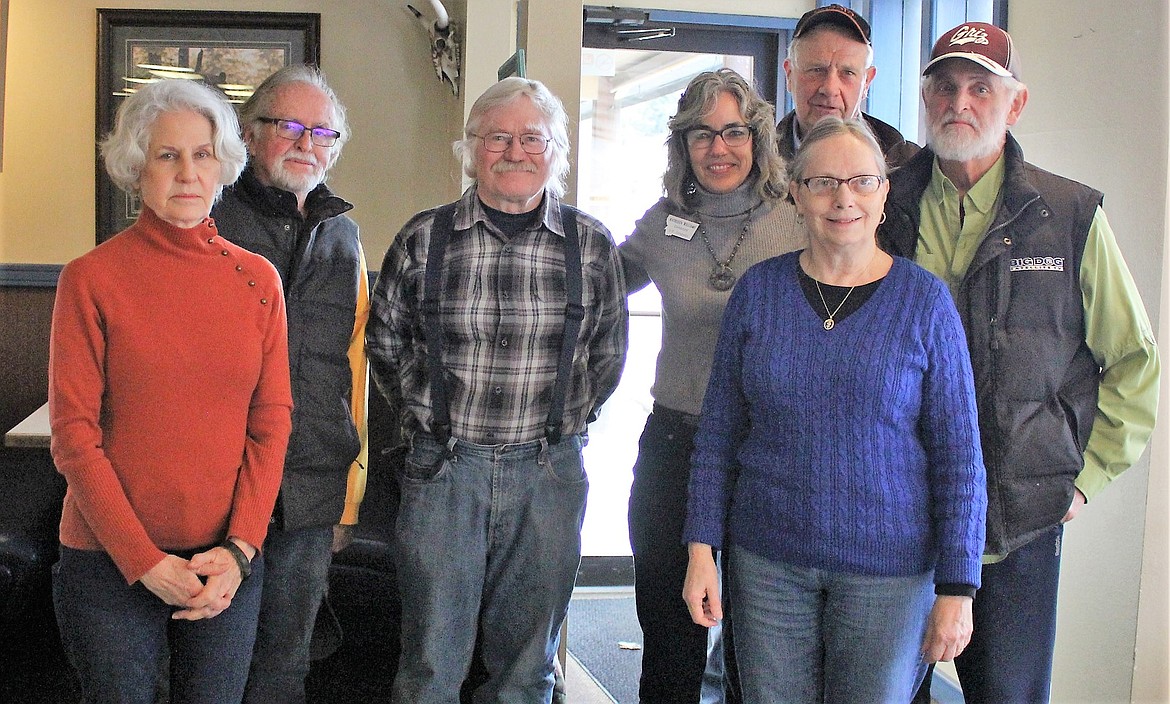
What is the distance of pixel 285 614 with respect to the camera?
5.85 feet

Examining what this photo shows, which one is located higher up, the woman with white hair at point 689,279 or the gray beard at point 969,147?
the gray beard at point 969,147

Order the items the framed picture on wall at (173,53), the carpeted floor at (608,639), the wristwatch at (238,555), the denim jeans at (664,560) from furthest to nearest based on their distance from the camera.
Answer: the framed picture on wall at (173,53) → the carpeted floor at (608,639) → the denim jeans at (664,560) → the wristwatch at (238,555)

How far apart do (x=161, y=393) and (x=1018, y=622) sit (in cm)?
151

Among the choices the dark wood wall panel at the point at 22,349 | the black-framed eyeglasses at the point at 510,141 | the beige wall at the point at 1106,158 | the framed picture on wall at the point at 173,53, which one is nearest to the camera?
the black-framed eyeglasses at the point at 510,141

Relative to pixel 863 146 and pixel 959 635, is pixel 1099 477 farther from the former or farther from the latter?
pixel 863 146

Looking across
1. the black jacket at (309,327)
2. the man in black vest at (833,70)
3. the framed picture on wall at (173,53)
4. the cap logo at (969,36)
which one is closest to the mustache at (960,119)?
the cap logo at (969,36)

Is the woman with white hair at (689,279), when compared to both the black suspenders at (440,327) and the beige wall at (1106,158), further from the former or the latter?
the beige wall at (1106,158)

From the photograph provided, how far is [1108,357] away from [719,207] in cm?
77

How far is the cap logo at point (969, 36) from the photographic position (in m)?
1.87

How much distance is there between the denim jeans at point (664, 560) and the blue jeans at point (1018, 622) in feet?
1.76

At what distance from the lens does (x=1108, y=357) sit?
1804 mm

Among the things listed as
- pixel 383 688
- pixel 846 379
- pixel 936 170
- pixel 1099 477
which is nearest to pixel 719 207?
pixel 936 170

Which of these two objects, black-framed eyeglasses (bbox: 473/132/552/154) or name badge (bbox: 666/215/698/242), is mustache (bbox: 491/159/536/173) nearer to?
black-framed eyeglasses (bbox: 473/132/552/154)

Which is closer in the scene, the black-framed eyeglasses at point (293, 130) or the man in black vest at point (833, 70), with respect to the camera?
the black-framed eyeglasses at point (293, 130)
